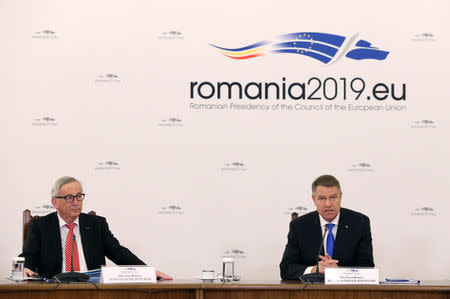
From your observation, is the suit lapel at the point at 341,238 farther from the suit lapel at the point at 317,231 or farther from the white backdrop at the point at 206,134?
the white backdrop at the point at 206,134

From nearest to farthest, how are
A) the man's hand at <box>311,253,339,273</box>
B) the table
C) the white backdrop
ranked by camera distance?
the table
the man's hand at <box>311,253,339,273</box>
the white backdrop

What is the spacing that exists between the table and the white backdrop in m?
1.92

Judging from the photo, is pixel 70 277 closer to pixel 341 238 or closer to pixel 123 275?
pixel 123 275

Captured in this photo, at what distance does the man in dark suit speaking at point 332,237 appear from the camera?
4438 mm

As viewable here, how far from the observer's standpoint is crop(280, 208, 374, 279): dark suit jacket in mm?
4434

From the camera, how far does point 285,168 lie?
566 centimetres

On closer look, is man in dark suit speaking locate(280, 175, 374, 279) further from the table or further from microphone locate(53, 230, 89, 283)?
microphone locate(53, 230, 89, 283)

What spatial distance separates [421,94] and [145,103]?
221cm

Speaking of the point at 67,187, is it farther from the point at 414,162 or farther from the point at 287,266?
the point at 414,162

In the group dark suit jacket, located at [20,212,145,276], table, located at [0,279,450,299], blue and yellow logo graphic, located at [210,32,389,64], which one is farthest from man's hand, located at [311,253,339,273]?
blue and yellow logo graphic, located at [210,32,389,64]

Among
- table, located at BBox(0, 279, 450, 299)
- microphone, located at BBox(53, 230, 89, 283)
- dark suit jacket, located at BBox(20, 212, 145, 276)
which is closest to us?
table, located at BBox(0, 279, 450, 299)

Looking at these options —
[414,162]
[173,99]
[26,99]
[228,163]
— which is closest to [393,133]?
[414,162]

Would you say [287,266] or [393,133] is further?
[393,133]

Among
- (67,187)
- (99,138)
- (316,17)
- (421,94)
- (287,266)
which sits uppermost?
(316,17)
